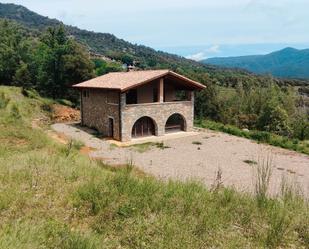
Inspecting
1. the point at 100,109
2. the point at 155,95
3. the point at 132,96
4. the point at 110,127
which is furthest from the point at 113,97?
the point at 155,95

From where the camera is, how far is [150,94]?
25.5 metres

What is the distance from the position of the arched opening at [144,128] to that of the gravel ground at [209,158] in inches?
74.8

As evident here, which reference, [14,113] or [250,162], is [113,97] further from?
[250,162]

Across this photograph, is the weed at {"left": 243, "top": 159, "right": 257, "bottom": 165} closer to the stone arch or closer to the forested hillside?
the stone arch

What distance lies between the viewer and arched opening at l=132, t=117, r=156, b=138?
24.5 m

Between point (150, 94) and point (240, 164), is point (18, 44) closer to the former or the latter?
point (150, 94)

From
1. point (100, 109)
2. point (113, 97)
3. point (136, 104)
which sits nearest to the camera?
point (136, 104)

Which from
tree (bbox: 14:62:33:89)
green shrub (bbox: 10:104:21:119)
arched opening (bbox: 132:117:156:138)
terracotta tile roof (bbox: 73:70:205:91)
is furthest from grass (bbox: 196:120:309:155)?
tree (bbox: 14:62:33:89)

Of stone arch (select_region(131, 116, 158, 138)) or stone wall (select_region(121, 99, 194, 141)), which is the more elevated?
stone wall (select_region(121, 99, 194, 141))

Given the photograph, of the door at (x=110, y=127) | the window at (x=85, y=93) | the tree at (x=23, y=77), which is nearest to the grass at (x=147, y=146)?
the door at (x=110, y=127)

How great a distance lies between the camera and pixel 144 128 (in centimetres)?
2484

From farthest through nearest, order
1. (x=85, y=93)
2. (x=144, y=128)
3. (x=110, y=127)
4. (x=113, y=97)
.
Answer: (x=85, y=93) < (x=144, y=128) < (x=110, y=127) < (x=113, y=97)

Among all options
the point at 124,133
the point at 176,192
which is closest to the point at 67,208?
the point at 176,192

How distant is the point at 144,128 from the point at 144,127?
0.07 metres
